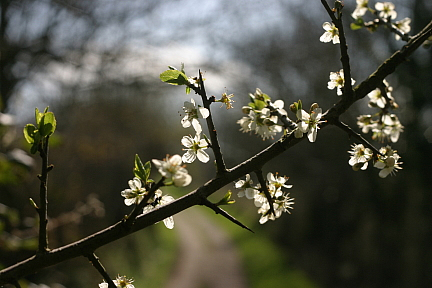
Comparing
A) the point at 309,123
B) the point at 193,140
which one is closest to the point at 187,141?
the point at 193,140

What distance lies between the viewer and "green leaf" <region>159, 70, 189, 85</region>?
0.72 metres

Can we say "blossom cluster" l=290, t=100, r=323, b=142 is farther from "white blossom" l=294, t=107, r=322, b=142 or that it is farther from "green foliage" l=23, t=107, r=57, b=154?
"green foliage" l=23, t=107, r=57, b=154

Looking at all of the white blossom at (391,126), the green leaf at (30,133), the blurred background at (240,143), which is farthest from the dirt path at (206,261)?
the green leaf at (30,133)

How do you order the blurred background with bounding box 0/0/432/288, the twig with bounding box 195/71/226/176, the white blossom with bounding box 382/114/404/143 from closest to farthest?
the twig with bounding box 195/71/226/176
the white blossom with bounding box 382/114/404/143
the blurred background with bounding box 0/0/432/288

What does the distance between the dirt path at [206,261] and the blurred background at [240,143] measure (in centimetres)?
9

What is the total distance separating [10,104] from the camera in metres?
3.20

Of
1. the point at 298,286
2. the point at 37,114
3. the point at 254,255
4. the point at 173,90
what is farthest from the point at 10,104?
the point at 254,255

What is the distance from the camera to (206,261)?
9492 millimetres

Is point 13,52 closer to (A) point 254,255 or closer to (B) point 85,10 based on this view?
(B) point 85,10

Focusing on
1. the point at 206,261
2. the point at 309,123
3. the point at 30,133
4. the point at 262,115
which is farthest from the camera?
the point at 206,261

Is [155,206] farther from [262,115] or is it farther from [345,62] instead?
[345,62]

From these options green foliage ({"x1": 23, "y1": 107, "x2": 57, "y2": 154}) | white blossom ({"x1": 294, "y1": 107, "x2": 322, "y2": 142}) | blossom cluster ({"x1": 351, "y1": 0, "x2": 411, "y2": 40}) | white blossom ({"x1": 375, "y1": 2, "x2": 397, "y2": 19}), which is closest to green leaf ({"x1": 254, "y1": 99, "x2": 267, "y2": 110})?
white blossom ({"x1": 294, "y1": 107, "x2": 322, "y2": 142})

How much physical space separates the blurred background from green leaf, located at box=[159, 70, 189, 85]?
1225 mm

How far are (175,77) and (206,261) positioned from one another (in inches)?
365
